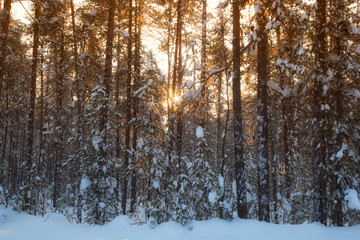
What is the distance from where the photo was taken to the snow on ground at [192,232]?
23.6 ft

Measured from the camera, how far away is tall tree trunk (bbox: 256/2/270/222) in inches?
354

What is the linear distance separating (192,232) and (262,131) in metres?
4.03

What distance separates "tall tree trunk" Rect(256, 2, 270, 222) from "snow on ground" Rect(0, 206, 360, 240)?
1.09 meters

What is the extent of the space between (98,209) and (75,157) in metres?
4.41

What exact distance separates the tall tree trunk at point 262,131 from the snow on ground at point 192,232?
1089 millimetres

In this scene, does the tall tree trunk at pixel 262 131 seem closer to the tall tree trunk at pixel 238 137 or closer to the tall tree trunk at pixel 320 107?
the tall tree trunk at pixel 238 137

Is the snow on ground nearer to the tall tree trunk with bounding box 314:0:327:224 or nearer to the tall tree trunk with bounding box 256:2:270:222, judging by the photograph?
the tall tree trunk with bounding box 256:2:270:222

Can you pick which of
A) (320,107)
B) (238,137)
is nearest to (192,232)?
(238,137)

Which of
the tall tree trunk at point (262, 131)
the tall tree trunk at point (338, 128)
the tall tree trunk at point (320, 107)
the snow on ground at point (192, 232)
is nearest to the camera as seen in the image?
the snow on ground at point (192, 232)

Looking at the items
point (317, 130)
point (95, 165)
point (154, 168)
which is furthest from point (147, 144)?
point (317, 130)

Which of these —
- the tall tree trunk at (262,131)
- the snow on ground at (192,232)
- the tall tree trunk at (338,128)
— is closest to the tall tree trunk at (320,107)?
the tall tree trunk at (338,128)

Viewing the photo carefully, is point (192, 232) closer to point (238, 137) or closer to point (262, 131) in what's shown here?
point (238, 137)

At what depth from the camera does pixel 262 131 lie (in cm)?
921

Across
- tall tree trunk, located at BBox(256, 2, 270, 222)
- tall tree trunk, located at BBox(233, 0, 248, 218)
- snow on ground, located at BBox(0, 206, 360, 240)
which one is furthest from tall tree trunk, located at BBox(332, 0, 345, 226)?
tall tree trunk, located at BBox(233, 0, 248, 218)
